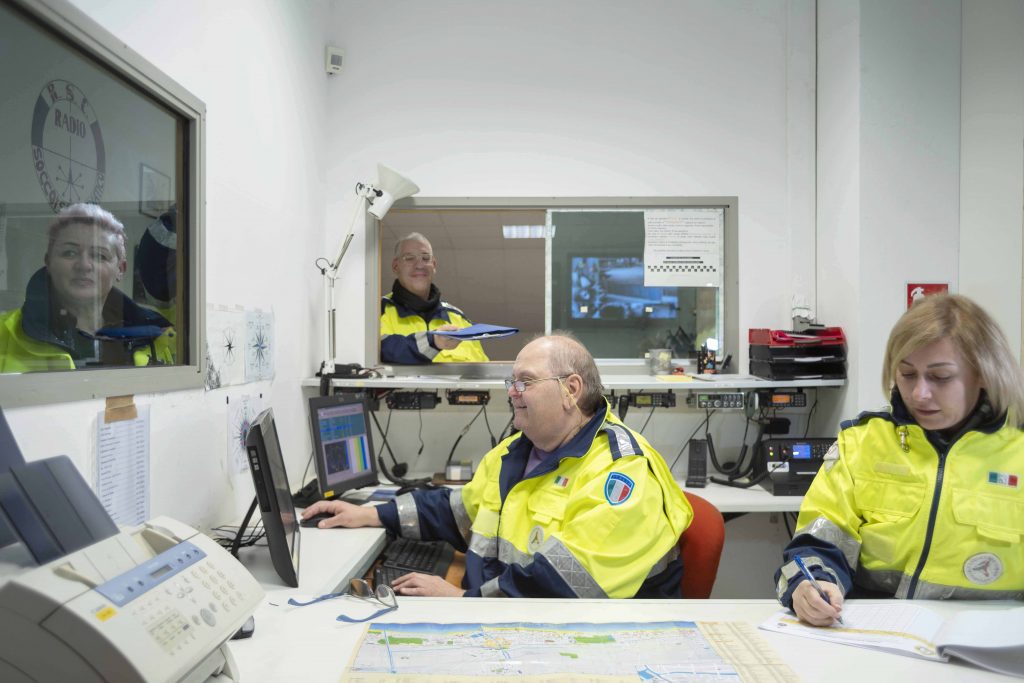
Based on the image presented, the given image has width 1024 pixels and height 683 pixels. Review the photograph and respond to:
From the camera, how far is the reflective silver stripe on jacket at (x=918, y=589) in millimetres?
1362

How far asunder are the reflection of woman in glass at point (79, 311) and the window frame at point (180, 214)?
1.5 inches

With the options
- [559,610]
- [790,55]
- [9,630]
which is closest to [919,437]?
[559,610]

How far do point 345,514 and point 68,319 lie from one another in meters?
1.04

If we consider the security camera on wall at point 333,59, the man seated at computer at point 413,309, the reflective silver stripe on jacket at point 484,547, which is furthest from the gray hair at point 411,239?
the reflective silver stripe on jacket at point 484,547

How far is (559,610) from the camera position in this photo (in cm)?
130

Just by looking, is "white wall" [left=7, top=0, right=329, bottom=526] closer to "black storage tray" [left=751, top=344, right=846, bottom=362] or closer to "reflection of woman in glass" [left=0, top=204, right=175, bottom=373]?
"reflection of woman in glass" [left=0, top=204, right=175, bottom=373]

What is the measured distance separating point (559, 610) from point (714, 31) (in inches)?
114

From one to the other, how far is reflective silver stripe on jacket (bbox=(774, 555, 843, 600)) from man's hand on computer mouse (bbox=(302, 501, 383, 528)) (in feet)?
4.03

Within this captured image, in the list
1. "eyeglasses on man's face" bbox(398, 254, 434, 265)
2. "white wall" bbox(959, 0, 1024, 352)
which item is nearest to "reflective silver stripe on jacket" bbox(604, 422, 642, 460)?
"eyeglasses on man's face" bbox(398, 254, 434, 265)

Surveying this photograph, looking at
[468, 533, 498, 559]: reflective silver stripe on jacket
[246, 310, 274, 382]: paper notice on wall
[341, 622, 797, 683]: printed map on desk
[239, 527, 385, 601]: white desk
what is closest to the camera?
[341, 622, 797, 683]: printed map on desk

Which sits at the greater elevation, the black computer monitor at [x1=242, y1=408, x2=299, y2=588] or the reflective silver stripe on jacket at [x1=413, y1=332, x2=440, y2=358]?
the reflective silver stripe on jacket at [x1=413, y1=332, x2=440, y2=358]

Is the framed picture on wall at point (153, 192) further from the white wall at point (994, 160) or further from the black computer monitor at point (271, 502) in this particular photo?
the white wall at point (994, 160)

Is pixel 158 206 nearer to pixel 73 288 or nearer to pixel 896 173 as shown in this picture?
pixel 73 288

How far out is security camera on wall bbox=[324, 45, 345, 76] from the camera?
2922 mm
